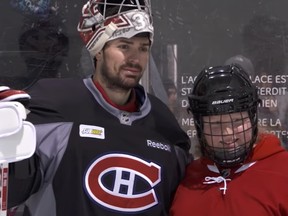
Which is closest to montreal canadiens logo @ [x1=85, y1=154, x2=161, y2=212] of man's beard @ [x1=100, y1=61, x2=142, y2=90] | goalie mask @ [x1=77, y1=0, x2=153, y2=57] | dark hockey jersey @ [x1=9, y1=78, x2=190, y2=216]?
dark hockey jersey @ [x1=9, y1=78, x2=190, y2=216]

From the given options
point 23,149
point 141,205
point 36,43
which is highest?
point 36,43

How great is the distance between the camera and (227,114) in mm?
1962

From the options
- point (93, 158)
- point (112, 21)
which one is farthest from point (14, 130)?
point (112, 21)

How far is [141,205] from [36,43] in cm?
124

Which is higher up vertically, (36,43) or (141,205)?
(36,43)

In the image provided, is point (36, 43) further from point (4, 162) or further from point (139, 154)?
point (4, 162)

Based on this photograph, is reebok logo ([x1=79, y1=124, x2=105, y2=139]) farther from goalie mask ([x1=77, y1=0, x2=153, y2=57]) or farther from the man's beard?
goalie mask ([x1=77, y1=0, x2=153, y2=57])

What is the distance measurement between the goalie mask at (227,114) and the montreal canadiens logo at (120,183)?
27cm

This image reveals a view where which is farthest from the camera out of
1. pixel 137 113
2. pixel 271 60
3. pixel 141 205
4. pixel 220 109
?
pixel 271 60

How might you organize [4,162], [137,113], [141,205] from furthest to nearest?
[137,113] → [141,205] → [4,162]

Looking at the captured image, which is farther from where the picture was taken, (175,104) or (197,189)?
(175,104)

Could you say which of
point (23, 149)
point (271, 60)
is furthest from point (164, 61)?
point (23, 149)

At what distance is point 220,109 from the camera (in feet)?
6.43

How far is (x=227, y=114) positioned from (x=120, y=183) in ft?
1.50
